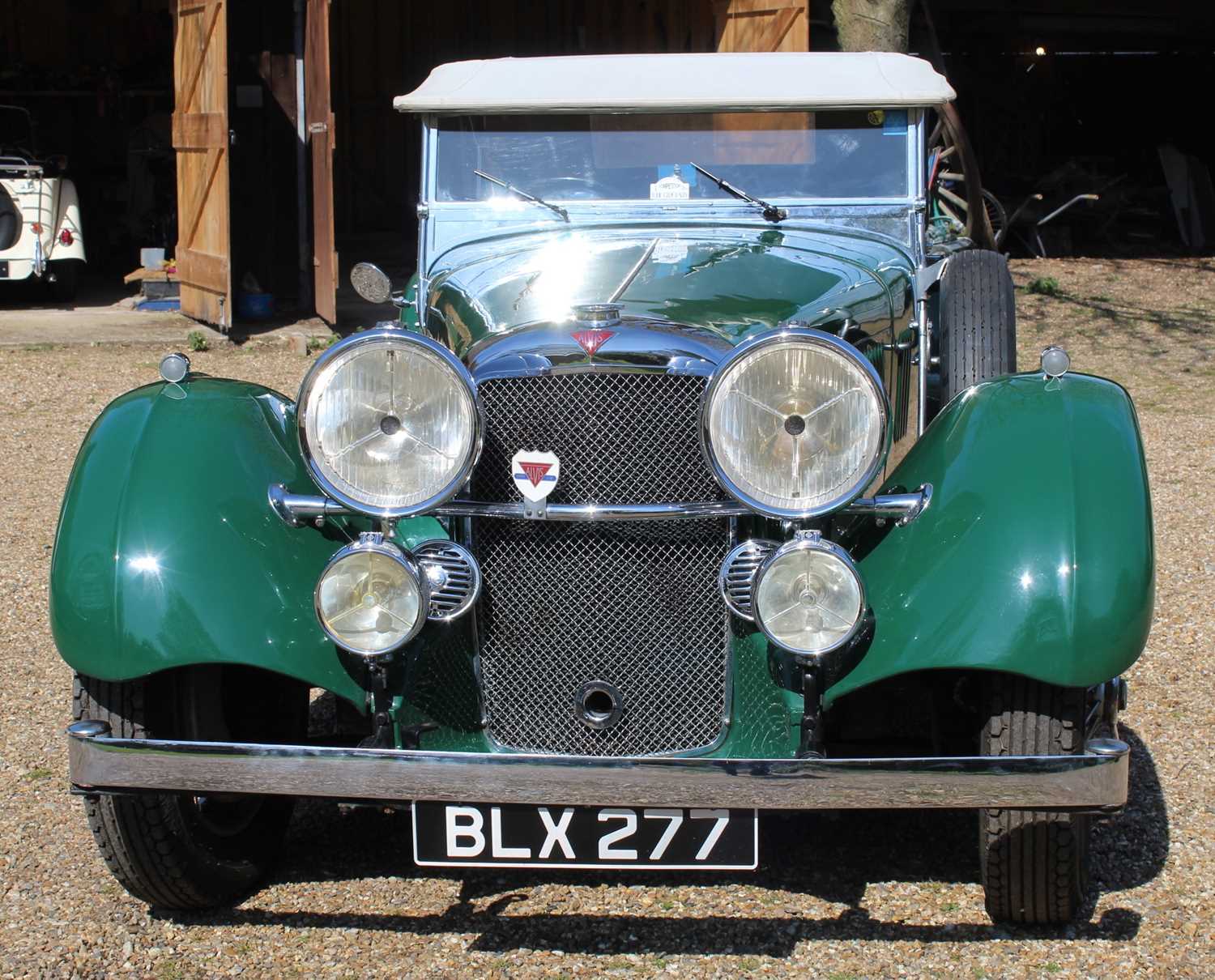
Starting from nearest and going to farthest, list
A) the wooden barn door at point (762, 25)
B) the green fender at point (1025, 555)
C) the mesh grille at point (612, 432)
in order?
the green fender at point (1025, 555) → the mesh grille at point (612, 432) → the wooden barn door at point (762, 25)

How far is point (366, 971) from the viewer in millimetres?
2953

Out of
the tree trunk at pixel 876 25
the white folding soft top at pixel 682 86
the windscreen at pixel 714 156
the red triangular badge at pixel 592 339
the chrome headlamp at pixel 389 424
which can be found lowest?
the chrome headlamp at pixel 389 424

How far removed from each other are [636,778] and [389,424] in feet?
2.71

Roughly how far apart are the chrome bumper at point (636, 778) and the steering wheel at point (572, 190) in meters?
1.87

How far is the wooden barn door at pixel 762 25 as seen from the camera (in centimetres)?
1061

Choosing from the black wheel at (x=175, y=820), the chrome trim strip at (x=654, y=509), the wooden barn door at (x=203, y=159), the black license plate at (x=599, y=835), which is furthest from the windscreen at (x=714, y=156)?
the wooden barn door at (x=203, y=159)

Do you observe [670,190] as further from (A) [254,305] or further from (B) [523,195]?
(A) [254,305]

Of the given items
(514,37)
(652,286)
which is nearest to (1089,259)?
(514,37)

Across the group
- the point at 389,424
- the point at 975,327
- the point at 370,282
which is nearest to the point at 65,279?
the point at 370,282

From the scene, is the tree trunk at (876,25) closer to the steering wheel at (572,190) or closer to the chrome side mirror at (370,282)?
the steering wheel at (572,190)

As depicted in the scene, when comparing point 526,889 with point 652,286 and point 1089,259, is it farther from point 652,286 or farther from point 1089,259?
point 1089,259

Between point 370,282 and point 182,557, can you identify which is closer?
point 182,557

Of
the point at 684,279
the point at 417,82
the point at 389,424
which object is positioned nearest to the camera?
the point at 389,424

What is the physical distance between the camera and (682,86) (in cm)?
405
